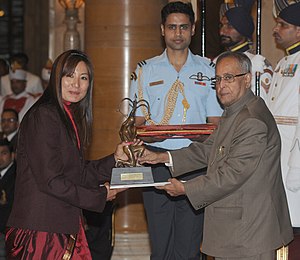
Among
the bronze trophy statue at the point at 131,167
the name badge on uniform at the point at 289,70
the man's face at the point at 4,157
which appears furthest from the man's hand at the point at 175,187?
the man's face at the point at 4,157

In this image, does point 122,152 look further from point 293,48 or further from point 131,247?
point 131,247

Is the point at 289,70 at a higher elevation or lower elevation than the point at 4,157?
higher

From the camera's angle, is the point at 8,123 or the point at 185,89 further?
the point at 8,123

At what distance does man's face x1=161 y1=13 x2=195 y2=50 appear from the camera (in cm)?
601

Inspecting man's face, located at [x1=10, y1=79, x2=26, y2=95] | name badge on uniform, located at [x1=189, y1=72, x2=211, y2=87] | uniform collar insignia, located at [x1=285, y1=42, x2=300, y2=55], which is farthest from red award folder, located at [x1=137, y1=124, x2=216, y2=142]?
man's face, located at [x1=10, y1=79, x2=26, y2=95]

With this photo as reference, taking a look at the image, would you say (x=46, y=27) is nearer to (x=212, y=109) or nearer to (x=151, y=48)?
(x=151, y=48)

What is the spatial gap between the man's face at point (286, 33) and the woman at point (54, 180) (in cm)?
182

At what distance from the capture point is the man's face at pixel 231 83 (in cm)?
512

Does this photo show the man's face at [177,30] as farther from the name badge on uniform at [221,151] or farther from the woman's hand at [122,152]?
the name badge on uniform at [221,151]

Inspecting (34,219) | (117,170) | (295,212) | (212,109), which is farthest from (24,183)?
(295,212)

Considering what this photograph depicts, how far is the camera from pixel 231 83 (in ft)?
16.8

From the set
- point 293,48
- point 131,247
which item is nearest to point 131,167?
point 293,48

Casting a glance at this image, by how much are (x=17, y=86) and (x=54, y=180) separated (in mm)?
6508

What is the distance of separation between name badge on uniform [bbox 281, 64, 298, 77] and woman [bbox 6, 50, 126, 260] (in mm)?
1782
